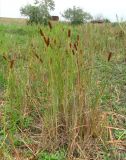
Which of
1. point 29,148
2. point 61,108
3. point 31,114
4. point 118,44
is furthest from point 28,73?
point 118,44

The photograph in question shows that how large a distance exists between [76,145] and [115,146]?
315mm

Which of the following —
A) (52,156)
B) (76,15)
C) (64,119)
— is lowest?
(52,156)

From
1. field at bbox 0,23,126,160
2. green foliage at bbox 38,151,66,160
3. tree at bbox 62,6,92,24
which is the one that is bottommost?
green foliage at bbox 38,151,66,160

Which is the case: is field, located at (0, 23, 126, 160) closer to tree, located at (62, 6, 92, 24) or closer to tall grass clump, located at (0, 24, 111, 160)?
tall grass clump, located at (0, 24, 111, 160)

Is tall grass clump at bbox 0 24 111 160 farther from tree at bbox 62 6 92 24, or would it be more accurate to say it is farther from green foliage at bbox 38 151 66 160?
tree at bbox 62 6 92 24

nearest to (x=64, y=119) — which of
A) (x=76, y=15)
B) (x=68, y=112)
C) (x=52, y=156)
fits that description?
(x=68, y=112)

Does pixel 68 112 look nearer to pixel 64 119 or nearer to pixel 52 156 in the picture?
pixel 64 119

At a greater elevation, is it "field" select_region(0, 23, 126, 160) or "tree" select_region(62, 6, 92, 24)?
"tree" select_region(62, 6, 92, 24)

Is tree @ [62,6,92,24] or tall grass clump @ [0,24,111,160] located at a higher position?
tree @ [62,6,92,24]

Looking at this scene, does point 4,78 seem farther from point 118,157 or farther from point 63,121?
point 118,157

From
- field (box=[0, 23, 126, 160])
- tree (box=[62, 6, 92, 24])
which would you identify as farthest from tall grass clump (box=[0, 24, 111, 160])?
tree (box=[62, 6, 92, 24])

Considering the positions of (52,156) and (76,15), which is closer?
(52,156)

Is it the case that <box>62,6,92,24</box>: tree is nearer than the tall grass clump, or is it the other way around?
the tall grass clump

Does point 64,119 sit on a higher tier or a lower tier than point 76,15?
lower
